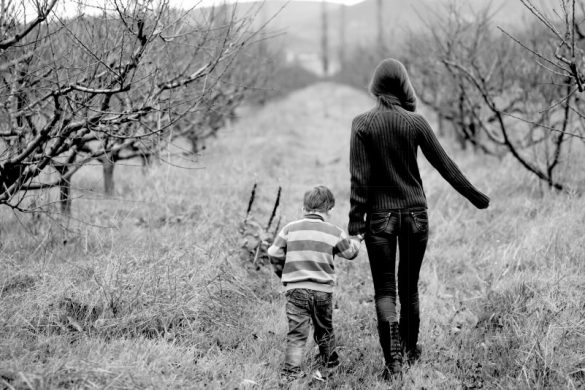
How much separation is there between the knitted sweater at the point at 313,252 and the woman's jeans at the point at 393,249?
16cm

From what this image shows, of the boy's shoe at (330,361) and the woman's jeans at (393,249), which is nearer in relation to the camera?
the woman's jeans at (393,249)

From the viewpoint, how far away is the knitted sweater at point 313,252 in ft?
10.2

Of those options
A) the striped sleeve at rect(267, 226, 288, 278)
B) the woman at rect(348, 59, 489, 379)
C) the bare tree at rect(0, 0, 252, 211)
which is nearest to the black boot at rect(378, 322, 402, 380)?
the woman at rect(348, 59, 489, 379)

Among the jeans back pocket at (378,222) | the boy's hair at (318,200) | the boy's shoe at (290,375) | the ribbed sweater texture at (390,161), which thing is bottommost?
the boy's shoe at (290,375)

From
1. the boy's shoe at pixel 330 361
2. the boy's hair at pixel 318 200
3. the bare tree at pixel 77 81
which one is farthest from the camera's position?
the boy's shoe at pixel 330 361

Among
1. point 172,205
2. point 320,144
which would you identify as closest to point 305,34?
point 320,144

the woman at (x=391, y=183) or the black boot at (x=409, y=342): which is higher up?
the woman at (x=391, y=183)

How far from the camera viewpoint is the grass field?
2.95 metres

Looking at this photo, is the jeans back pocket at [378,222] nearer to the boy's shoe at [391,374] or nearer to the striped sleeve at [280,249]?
the striped sleeve at [280,249]

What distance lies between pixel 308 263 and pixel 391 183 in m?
0.68

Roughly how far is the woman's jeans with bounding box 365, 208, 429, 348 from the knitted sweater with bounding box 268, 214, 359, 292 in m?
0.16

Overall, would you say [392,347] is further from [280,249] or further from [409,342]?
[280,249]

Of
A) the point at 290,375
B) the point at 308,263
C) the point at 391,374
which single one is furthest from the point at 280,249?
the point at 391,374

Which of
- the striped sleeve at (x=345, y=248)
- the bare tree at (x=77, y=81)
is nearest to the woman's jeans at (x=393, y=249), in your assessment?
the striped sleeve at (x=345, y=248)
